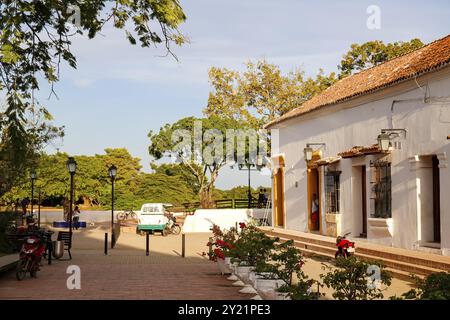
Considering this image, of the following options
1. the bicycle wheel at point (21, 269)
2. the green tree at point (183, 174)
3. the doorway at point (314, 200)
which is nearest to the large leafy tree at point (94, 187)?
the green tree at point (183, 174)

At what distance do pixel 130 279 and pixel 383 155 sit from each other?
8160 millimetres

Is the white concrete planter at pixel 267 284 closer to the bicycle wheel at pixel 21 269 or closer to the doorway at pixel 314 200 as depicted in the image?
the bicycle wheel at pixel 21 269

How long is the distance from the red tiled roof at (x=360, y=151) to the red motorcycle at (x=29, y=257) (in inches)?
354

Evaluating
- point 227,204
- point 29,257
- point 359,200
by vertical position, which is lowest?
point 29,257

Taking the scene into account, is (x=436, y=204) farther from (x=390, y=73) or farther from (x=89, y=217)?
(x=89, y=217)

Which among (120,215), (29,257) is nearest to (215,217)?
(120,215)

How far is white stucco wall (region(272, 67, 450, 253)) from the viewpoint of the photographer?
16156mm

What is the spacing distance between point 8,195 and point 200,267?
2951 cm

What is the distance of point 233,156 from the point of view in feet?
155

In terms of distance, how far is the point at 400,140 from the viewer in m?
18.2

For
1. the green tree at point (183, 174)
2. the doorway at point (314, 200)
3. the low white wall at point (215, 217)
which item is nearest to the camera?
the doorway at point (314, 200)

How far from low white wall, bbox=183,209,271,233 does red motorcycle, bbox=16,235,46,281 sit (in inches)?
842

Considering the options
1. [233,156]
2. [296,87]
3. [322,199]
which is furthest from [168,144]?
[322,199]

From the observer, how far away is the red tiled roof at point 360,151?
18938 millimetres
